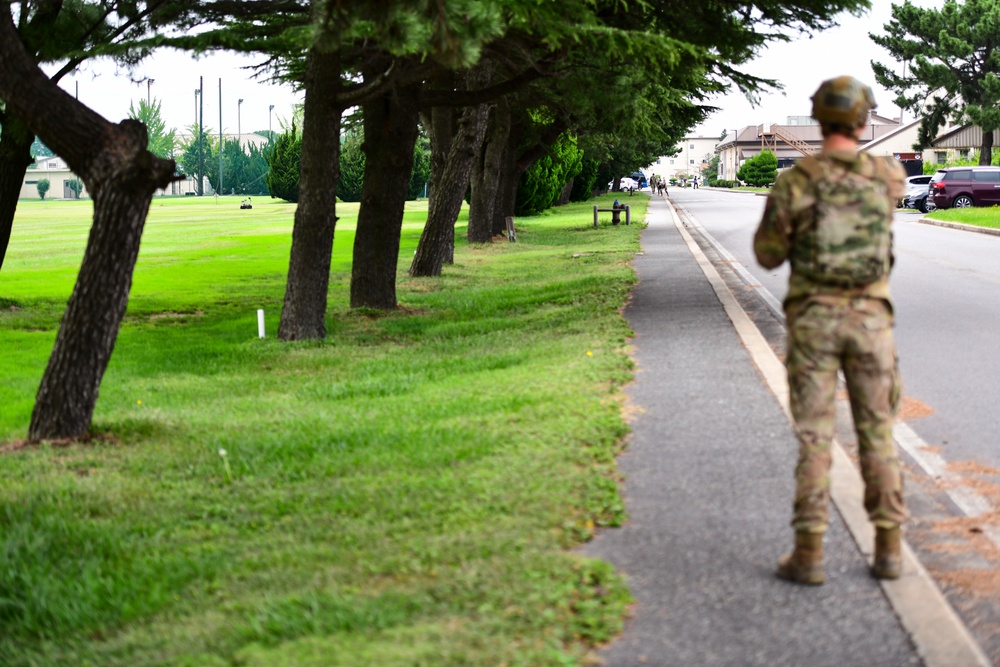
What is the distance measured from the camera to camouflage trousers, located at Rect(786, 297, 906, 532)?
15.9ft

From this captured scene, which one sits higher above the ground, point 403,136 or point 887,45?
point 887,45

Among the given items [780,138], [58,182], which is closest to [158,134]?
[58,182]

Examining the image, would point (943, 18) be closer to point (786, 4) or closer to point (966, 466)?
point (786, 4)

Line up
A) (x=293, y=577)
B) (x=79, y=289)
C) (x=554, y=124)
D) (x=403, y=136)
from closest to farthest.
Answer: (x=293, y=577) < (x=79, y=289) < (x=403, y=136) < (x=554, y=124)

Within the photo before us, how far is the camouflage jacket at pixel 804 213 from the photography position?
16.1 ft

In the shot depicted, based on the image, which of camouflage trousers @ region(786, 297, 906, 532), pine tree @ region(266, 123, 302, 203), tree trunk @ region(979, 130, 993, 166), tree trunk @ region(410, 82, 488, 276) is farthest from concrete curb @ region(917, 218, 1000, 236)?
pine tree @ region(266, 123, 302, 203)

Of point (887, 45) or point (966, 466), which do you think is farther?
point (887, 45)

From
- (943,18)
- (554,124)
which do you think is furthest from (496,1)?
(943,18)

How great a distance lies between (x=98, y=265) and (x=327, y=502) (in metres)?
2.96

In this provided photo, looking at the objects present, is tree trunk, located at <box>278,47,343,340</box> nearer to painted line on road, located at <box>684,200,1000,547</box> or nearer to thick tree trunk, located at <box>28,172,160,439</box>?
thick tree trunk, located at <box>28,172,160,439</box>

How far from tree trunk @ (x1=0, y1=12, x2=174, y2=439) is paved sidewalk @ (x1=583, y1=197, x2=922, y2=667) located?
351cm

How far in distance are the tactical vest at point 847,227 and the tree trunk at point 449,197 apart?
16557 mm

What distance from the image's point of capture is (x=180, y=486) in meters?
6.90

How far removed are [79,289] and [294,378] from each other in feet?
9.42
